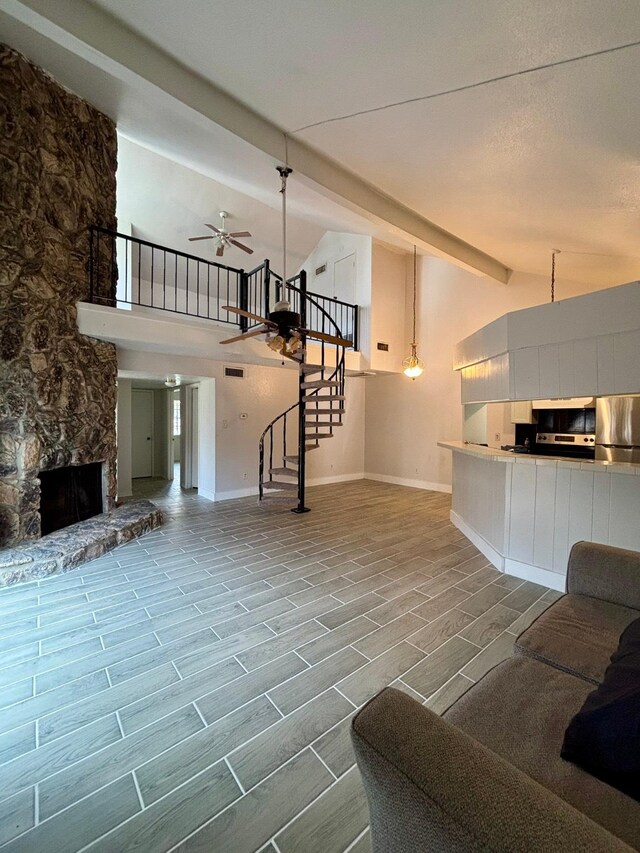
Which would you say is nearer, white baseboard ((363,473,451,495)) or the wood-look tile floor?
the wood-look tile floor

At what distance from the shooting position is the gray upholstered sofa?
2.09 feet

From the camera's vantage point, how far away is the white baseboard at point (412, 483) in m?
7.07

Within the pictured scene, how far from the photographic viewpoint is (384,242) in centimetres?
713

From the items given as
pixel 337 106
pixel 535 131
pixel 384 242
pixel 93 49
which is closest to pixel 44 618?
pixel 93 49

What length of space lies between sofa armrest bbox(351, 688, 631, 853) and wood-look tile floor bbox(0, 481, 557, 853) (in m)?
0.72

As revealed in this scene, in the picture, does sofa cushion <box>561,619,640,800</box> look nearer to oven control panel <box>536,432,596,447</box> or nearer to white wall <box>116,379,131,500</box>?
oven control panel <box>536,432,596,447</box>

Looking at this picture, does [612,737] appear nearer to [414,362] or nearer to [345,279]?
[414,362]

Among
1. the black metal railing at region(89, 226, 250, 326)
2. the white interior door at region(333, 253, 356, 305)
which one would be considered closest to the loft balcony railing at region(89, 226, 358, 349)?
the black metal railing at region(89, 226, 250, 326)

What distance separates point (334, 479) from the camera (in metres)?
8.01

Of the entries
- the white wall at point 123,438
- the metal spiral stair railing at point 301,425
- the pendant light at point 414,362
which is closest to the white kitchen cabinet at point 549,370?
the metal spiral stair railing at point 301,425

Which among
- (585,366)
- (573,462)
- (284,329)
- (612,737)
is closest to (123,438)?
(284,329)

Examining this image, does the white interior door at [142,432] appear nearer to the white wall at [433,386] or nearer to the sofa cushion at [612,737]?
the white wall at [433,386]

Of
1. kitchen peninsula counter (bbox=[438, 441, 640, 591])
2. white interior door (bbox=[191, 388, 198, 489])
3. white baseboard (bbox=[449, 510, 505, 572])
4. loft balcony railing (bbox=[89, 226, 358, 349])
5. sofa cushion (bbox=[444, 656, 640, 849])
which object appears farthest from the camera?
white interior door (bbox=[191, 388, 198, 489])

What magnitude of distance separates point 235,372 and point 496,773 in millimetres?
6101
